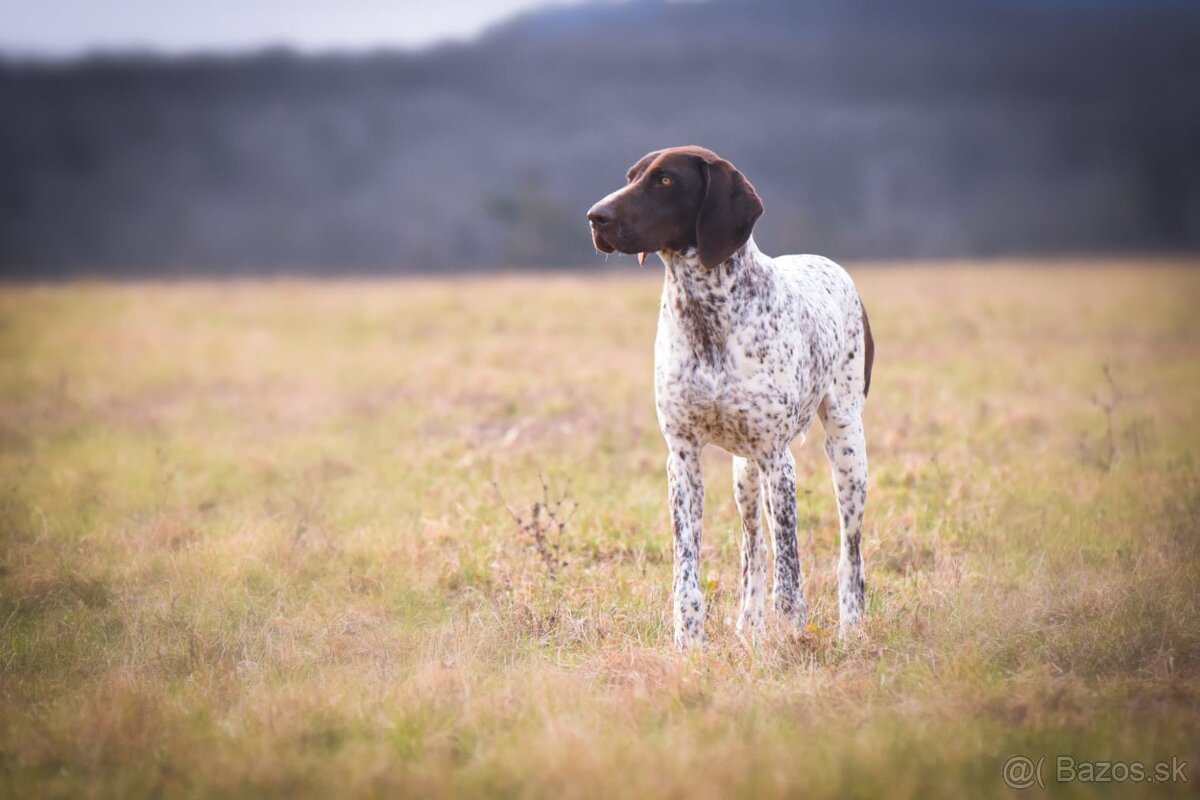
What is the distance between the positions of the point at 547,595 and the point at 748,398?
183 cm

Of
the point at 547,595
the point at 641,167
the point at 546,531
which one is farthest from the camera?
the point at 546,531

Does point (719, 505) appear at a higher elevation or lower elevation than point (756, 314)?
lower

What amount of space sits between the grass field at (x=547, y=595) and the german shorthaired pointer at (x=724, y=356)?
1.16 feet

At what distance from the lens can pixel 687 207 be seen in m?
5.17

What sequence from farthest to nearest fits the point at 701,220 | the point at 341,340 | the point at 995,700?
the point at 341,340, the point at 701,220, the point at 995,700

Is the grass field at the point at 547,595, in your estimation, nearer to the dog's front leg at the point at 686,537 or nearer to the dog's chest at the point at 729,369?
the dog's front leg at the point at 686,537

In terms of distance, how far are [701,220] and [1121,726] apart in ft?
9.21

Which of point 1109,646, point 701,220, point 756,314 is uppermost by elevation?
point 701,220

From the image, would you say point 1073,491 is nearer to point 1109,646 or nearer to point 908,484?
point 908,484

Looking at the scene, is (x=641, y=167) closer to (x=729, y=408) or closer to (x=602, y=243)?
(x=602, y=243)

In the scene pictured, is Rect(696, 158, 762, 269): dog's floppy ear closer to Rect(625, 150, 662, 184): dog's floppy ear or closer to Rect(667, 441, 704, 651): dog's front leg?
Rect(625, 150, 662, 184): dog's floppy ear

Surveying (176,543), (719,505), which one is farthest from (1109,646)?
(176,543)

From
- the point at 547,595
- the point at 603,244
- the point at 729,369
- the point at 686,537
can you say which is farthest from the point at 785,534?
the point at 603,244

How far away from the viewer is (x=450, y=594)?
653 centimetres
